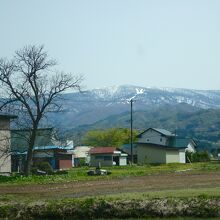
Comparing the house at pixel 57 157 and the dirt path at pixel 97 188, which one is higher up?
the house at pixel 57 157

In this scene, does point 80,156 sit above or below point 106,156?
above

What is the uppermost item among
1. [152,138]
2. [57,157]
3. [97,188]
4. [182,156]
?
[152,138]

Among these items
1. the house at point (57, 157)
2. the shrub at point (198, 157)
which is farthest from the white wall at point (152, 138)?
the house at point (57, 157)

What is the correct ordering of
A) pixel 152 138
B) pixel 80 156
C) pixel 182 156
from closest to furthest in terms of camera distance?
pixel 182 156 < pixel 152 138 < pixel 80 156

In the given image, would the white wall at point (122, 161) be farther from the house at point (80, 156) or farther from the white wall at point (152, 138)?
the house at point (80, 156)

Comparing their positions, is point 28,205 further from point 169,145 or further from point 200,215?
point 169,145

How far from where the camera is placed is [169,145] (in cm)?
9156

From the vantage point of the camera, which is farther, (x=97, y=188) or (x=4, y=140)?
(x=4, y=140)

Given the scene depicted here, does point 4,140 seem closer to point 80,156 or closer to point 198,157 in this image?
point 198,157

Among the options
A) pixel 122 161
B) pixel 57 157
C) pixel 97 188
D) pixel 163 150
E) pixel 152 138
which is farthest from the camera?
pixel 152 138

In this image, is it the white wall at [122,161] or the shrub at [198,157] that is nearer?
the shrub at [198,157]

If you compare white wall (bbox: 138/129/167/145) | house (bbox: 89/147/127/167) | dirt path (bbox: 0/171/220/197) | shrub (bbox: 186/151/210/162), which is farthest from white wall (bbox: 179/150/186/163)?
dirt path (bbox: 0/171/220/197)

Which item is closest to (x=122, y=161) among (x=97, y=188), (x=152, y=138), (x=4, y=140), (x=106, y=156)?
(x=106, y=156)

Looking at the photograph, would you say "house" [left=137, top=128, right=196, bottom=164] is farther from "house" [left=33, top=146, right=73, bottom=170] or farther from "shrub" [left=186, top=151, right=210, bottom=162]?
"house" [left=33, top=146, right=73, bottom=170]
